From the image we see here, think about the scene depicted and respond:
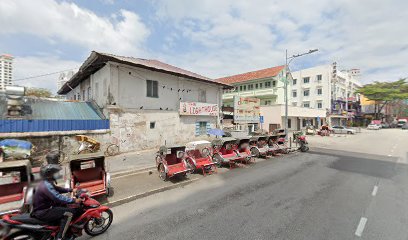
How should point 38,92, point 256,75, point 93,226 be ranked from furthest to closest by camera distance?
point 256,75 < point 38,92 < point 93,226

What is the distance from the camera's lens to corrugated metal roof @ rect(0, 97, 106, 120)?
11214mm

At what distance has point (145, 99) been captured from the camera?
15.3 metres

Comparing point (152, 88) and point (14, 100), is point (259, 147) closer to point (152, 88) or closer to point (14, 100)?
point (152, 88)

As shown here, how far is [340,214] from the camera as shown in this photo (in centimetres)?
524

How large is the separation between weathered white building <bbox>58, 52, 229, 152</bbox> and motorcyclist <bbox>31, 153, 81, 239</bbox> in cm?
1005

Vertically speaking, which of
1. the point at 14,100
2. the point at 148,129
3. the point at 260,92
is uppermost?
the point at 260,92

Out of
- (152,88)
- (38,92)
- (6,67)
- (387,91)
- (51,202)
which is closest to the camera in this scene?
(51,202)

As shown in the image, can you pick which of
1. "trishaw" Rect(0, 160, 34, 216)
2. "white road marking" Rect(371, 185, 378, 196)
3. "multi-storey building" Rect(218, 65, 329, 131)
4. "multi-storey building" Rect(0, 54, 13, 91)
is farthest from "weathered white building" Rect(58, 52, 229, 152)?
"multi-storey building" Rect(0, 54, 13, 91)

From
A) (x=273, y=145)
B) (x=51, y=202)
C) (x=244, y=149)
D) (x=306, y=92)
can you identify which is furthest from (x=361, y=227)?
(x=306, y=92)

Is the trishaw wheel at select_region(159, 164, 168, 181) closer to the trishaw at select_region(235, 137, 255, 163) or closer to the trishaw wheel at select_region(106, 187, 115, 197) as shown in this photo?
the trishaw wheel at select_region(106, 187, 115, 197)

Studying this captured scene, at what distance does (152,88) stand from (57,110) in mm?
6518

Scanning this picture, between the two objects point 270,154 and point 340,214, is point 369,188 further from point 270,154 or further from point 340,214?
point 270,154

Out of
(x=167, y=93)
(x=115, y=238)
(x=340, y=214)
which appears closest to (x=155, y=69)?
(x=167, y=93)

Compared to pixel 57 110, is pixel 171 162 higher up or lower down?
lower down
